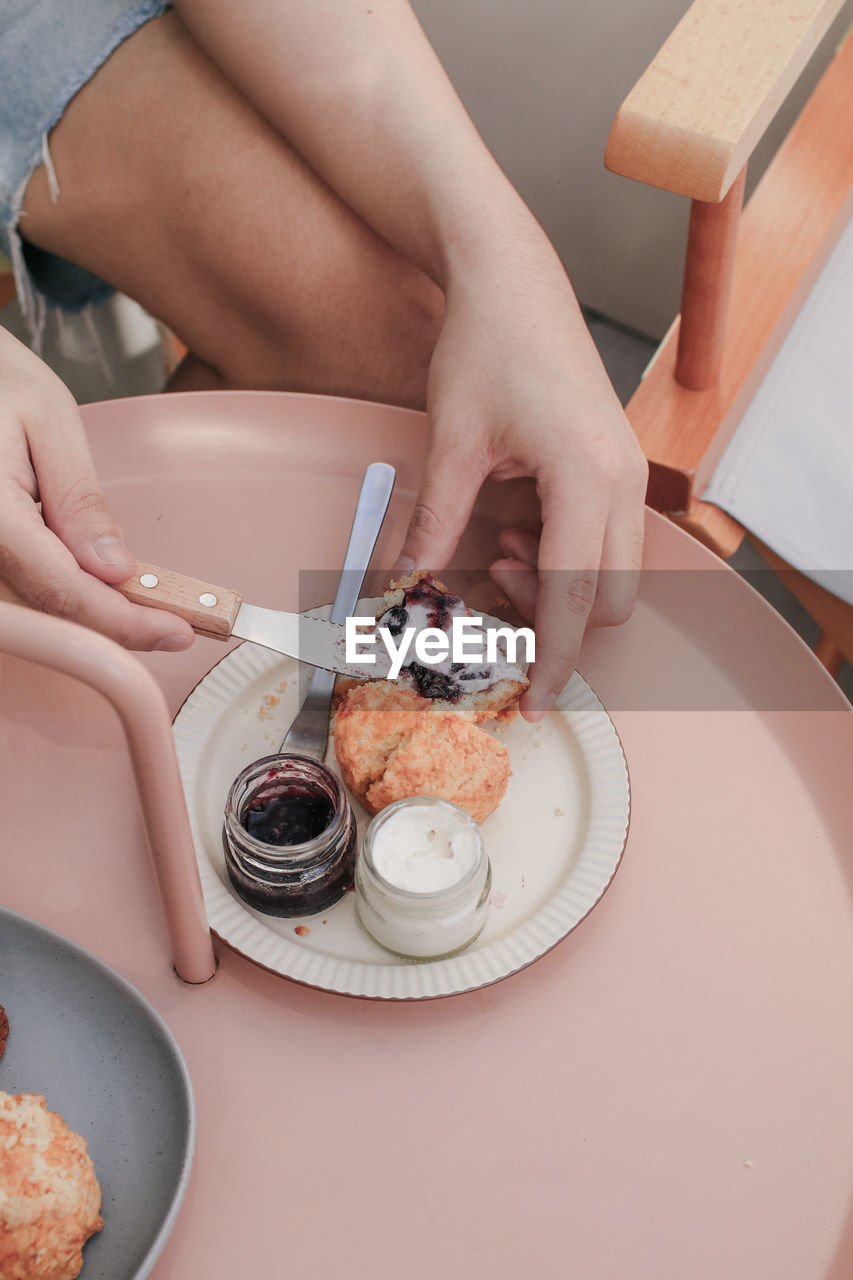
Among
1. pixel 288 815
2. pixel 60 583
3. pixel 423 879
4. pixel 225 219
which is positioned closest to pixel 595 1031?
pixel 423 879

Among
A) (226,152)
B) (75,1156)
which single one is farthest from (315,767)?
(226,152)

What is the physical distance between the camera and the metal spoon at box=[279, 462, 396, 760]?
76cm

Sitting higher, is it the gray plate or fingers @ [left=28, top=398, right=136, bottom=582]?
fingers @ [left=28, top=398, right=136, bottom=582]

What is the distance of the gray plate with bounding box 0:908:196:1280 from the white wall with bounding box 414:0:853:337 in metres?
1.64

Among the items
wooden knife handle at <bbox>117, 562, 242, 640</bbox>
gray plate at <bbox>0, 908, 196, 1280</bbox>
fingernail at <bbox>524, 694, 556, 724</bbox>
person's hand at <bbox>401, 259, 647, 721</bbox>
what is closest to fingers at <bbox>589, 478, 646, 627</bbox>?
person's hand at <bbox>401, 259, 647, 721</bbox>

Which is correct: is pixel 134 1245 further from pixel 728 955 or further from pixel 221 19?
pixel 221 19

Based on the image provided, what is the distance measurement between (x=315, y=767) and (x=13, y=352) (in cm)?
43

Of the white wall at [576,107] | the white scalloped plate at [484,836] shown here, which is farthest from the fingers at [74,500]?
the white wall at [576,107]

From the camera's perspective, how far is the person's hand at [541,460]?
0.79m

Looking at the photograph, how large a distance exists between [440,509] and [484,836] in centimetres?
28

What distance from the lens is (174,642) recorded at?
2.29 feet

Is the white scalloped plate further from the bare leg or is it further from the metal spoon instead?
the bare leg

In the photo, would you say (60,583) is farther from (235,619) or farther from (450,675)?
(450,675)

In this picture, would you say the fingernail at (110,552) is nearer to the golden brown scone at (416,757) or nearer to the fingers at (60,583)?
the fingers at (60,583)
